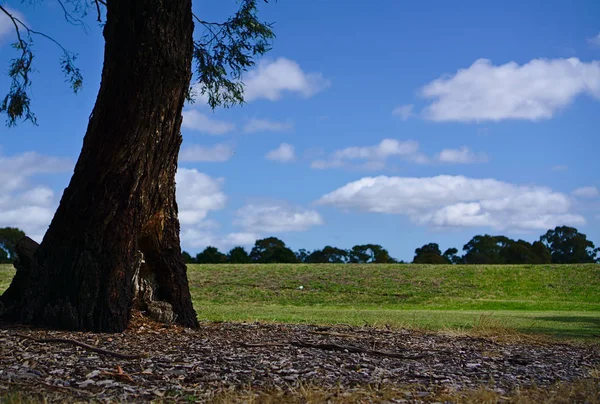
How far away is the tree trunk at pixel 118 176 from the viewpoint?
30.3ft

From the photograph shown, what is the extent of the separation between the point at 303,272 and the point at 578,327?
1627 cm

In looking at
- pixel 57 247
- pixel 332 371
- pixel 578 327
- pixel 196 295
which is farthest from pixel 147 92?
pixel 196 295

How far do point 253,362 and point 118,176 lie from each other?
347cm

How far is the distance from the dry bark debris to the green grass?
12.1 m

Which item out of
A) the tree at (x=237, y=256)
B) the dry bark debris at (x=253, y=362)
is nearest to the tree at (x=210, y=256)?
the tree at (x=237, y=256)

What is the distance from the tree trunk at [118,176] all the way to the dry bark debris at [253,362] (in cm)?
53

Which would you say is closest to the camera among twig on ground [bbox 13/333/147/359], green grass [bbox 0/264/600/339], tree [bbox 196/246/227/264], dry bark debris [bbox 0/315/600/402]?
dry bark debris [bbox 0/315/600/402]

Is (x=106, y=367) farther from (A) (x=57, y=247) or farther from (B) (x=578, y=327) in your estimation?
(B) (x=578, y=327)

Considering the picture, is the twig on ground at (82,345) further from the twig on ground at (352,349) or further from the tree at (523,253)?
the tree at (523,253)

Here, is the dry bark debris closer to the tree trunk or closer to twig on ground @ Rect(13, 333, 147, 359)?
twig on ground @ Rect(13, 333, 147, 359)

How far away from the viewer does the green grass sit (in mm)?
24422

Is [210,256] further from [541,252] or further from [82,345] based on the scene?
[82,345]

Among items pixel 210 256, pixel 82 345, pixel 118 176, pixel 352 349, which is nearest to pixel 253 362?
pixel 352 349

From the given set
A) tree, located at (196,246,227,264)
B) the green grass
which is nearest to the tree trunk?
the green grass
